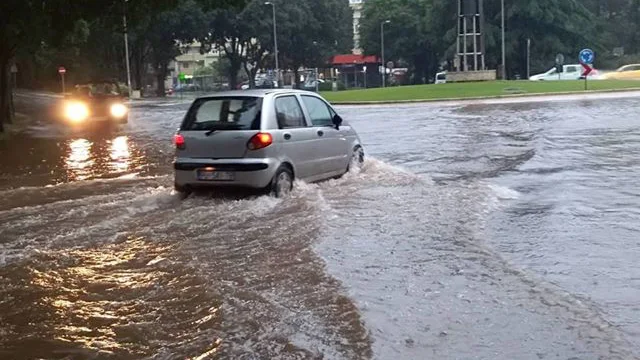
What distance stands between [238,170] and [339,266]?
3454 millimetres

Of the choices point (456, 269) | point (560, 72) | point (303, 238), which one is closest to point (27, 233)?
point (303, 238)

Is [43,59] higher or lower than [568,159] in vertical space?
higher

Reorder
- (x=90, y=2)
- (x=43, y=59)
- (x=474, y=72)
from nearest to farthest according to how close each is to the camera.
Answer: (x=90, y=2), (x=474, y=72), (x=43, y=59)

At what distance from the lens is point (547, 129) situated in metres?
20.3

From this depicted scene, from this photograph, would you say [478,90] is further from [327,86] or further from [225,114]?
[327,86]

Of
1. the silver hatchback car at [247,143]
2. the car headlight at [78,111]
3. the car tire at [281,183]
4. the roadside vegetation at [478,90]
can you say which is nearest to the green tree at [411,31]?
the roadside vegetation at [478,90]

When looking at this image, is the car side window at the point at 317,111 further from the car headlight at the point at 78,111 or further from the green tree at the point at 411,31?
the green tree at the point at 411,31

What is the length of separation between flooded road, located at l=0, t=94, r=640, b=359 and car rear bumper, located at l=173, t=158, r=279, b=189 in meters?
0.28

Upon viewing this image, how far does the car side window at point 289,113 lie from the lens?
1059 centimetres

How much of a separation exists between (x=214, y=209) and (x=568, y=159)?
7.50 meters

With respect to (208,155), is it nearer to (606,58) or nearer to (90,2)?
(90,2)

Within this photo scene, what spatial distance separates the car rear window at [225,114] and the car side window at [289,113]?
37cm

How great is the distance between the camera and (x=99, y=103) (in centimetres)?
2981

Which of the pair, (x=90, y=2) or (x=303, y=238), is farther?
(x=90, y=2)
